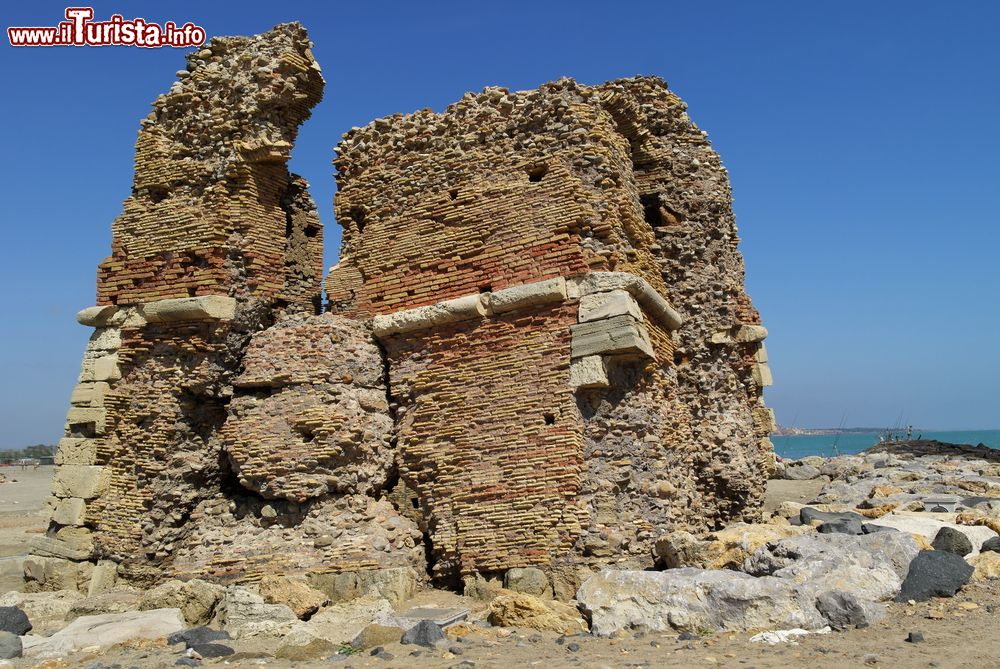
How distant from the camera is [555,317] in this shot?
849 cm

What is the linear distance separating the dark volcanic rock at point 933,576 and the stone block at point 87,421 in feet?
29.1

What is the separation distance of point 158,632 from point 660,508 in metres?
4.86

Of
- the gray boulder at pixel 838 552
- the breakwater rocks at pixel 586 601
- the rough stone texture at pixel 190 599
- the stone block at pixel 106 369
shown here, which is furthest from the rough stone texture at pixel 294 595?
the gray boulder at pixel 838 552

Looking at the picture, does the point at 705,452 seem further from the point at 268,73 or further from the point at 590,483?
the point at 268,73

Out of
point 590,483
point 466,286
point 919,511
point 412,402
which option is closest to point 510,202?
point 466,286

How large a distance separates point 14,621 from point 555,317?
19.9 ft

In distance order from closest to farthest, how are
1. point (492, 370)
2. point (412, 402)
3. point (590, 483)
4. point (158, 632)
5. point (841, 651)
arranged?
point (841, 651), point (158, 632), point (590, 483), point (492, 370), point (412, 402)

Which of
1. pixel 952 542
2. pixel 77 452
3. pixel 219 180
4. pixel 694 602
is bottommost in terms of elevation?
pixel 694 602

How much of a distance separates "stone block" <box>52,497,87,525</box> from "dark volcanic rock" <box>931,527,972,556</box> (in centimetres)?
945

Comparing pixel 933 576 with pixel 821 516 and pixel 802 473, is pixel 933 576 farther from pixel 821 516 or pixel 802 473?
pixel 802 473

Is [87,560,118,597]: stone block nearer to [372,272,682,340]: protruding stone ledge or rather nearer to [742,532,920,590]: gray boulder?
[372,272,682,340]: protruding stone ledge

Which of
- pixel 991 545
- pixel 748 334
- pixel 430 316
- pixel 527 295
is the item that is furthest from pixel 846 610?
pixel 748 334

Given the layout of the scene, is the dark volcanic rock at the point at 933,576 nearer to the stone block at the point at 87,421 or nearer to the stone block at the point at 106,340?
the stone block at the point at 87,421

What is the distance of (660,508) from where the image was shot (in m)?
8.20
